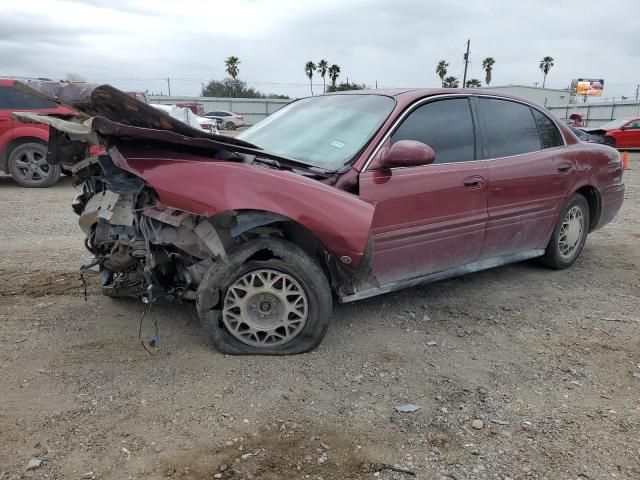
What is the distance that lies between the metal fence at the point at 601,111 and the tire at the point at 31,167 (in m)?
29.2

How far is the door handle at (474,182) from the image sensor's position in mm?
3707

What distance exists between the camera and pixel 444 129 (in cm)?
374

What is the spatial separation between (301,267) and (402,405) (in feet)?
3.06

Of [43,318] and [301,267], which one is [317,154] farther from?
[43,318]

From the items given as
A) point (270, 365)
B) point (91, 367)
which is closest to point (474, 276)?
point (270, 365)

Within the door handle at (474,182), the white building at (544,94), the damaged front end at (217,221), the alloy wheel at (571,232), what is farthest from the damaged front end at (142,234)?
the white building at (544,94)

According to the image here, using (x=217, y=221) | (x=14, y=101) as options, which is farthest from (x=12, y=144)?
(x=217, y=221)

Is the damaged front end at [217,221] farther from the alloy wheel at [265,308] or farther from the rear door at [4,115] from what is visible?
the rear door at [4,115]

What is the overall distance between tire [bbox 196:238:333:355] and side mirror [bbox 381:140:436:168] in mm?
794

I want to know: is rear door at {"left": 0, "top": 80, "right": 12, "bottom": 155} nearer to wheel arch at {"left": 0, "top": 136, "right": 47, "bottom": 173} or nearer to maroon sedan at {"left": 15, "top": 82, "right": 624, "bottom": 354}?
wheel arch at {"left": 0, "top": 136, "right": 47, "bottom": 173}

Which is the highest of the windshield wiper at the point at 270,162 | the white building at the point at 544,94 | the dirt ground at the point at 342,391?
the white building at the point at 544,94

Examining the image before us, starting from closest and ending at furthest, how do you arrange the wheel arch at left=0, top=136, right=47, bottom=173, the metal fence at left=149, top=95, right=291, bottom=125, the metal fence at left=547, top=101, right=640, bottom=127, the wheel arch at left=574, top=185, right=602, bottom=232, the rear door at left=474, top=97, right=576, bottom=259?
the rear door at left=474, top=97, right=576, bottom=259 < the wheel arch at left=574, top=185, right=602, bottom=232 < the wheel arch at left=0, top=136, right=47, bottom=173 < the metal fence at left=547, top=101, right=640, bottom=127 < the metal fence at left=149, top=95, right=291, bottom=125

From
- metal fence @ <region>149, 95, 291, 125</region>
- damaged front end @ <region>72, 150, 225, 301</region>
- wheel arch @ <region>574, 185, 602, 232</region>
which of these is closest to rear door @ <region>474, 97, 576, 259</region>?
wheel arch @ <region>574, 185, 602, 232</region>

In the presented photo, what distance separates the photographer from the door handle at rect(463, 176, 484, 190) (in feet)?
12.2
